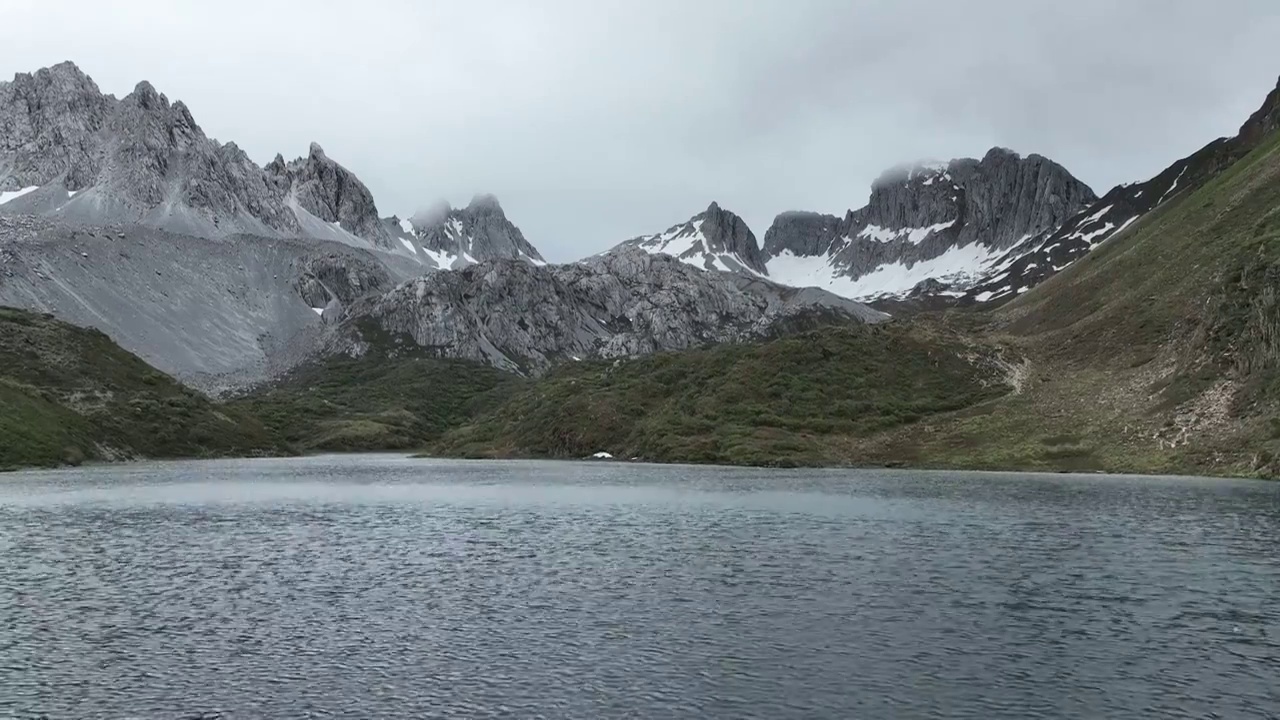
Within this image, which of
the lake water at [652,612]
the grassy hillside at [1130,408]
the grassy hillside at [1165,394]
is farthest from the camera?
the grassy hillside at [1130,408]

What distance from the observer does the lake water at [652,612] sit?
102 ft

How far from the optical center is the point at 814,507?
9169cm

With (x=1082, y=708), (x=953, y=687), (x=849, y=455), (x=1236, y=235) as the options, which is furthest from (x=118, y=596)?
(x=1236, y=235)

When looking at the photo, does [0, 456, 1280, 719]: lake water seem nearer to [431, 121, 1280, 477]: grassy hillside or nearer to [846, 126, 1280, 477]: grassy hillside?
[846, 126, 1280, 477]: grassy hillside

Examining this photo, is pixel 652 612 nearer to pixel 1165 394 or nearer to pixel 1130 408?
pixel 1165 394

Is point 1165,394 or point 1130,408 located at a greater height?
point 1165,394

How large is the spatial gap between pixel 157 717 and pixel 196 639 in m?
11.0

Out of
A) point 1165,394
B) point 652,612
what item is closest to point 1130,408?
point 1165,394

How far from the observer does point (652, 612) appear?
44.4 m

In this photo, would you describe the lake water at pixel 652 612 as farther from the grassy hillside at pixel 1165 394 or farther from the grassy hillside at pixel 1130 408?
the grassy hillside at pixel 1130 408

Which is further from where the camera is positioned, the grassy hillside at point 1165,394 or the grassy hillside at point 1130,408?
the grassy hillside at point 1130,408

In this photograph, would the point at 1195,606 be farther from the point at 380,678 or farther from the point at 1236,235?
the point at 1236,235

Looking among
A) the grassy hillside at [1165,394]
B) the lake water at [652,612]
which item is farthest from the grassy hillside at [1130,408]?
the lake water at [652,612]

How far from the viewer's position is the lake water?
31156 mm
